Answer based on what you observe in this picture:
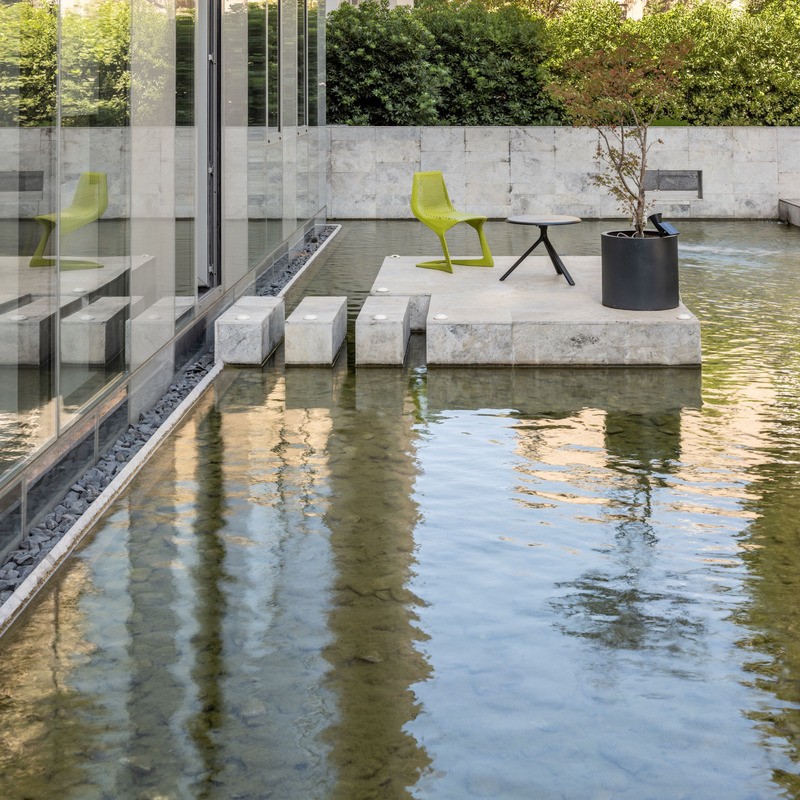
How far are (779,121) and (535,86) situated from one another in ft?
12.6

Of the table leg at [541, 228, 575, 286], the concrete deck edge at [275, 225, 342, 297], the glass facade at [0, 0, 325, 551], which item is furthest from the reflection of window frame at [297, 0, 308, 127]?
the table leg at [541, 228, 575, 286]

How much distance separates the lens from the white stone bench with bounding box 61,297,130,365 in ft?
19.3

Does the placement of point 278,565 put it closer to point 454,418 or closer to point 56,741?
point 56,741

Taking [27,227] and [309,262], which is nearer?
[27,227]

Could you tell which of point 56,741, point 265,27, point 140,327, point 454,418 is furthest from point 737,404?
point 265,27

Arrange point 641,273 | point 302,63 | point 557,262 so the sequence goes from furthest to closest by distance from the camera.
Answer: point 302,63 → point 557,262 → point 641,273

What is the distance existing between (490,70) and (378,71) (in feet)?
6.01

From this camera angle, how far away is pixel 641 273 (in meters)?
9.65

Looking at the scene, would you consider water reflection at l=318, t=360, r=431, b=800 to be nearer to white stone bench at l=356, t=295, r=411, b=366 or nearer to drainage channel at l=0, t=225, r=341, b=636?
drainage channel at l=0, t=225, r=341, b=636

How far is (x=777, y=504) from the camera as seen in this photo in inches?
229

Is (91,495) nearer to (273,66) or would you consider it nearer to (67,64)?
(67,64)

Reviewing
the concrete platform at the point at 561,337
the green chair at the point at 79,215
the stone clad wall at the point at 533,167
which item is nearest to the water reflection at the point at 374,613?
the green chair at the point at 79,215

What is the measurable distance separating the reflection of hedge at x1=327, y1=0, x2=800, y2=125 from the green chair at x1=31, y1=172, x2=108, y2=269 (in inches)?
578

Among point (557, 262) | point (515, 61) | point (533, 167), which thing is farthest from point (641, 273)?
point (515, 61)
